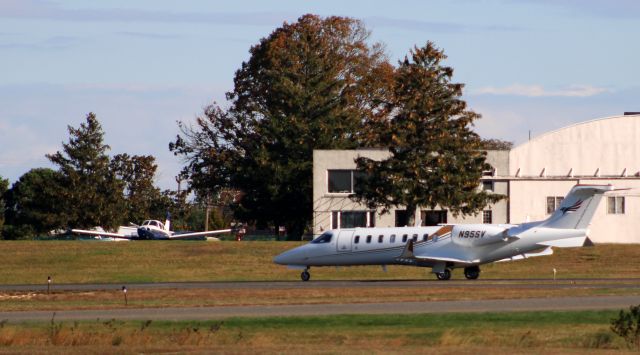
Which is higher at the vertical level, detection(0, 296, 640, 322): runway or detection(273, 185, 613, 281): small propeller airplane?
detection(273, 185, 613, 281): small propeller airplane

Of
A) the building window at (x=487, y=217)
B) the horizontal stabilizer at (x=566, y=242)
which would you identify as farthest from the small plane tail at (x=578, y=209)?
the building window at (x=487, y=217)

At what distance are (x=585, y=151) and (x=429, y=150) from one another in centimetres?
1253

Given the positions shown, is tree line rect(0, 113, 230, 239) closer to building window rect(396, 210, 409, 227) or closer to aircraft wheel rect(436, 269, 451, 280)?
building window rect(396, 210, 409, 227)

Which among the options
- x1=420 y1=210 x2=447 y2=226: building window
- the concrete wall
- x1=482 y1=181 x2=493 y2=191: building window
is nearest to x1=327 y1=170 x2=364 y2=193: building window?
the concrete wall

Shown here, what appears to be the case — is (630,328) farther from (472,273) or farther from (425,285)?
(472,273)

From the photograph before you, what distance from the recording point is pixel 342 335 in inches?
1212

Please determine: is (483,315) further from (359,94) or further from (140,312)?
(359,94)

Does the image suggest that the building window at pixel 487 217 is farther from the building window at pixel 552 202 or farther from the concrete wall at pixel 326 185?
the building window at pixel 552 202

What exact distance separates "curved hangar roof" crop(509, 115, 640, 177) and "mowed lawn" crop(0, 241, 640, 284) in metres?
11.1

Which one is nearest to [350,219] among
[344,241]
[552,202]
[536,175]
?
[536,175]

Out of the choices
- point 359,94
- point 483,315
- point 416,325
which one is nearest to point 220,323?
point 416,325

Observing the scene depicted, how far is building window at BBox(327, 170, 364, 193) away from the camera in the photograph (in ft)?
270

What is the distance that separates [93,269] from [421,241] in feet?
60.7

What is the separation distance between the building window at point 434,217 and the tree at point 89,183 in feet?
98.4
